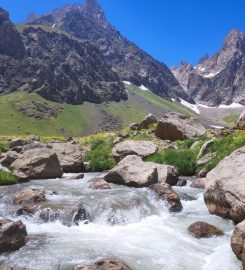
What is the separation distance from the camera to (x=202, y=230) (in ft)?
48.5

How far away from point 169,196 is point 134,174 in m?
4.53

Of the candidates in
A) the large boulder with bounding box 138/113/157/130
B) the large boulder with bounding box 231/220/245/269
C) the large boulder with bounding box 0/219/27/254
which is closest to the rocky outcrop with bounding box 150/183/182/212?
the large boulder with bounding box 231/220/245/269

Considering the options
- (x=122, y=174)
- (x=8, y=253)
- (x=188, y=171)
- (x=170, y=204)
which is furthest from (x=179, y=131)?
(x=8, y=253)

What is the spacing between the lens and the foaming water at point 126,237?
39.1ft

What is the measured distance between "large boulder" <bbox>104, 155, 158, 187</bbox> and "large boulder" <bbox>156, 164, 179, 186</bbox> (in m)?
0.72

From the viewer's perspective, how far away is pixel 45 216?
16172 millimetres

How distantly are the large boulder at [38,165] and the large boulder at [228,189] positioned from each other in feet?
39.8

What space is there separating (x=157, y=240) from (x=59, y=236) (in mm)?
3333

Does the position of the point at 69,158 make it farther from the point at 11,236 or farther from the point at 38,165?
the point at 11,236

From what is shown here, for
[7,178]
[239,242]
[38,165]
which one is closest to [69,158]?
[38,165]

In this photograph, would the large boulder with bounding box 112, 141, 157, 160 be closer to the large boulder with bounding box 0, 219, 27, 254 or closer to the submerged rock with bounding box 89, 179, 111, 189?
the submerged rock with bounding box 89, 179, 111, 189

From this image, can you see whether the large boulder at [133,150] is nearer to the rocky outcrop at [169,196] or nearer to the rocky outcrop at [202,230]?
the rocky outcrop at [169,196]

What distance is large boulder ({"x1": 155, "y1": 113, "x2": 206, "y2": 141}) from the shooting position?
123 feet

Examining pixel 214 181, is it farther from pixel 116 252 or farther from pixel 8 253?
pixel 8 253
